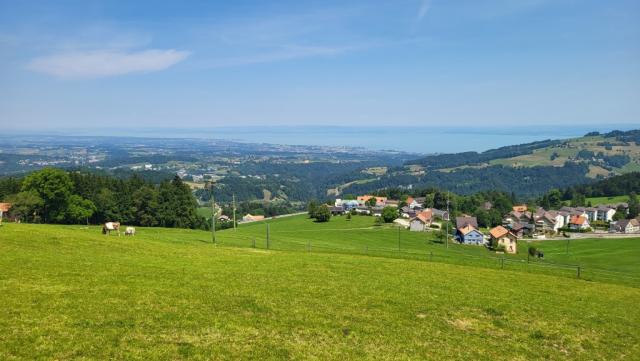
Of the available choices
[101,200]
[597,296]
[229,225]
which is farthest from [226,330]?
[229,225]

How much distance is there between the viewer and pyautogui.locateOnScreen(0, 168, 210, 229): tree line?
230ft

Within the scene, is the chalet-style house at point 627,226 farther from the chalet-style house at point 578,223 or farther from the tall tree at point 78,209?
the tall tree at point 78,209

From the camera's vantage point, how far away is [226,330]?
15.4m

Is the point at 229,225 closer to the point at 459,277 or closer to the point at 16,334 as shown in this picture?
the point at 459,277

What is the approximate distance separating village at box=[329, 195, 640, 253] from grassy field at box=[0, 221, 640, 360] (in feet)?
244

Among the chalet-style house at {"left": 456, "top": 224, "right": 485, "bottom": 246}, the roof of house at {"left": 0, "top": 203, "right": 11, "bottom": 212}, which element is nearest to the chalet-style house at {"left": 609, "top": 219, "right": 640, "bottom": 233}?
the chalet-style house at {"left": 456, "top": 224, "right": 485, "bottom": 246}

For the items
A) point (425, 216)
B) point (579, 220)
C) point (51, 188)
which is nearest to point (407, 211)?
point (425, 216)

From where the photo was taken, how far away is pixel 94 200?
276 ft

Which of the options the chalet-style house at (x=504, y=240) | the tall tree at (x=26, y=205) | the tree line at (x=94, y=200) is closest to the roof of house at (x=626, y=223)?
the chalet-style house at (x=504, y=240)

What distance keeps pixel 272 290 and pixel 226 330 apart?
19.2ft

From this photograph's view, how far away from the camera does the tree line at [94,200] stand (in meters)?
70.0

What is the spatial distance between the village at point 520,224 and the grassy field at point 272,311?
2926 inches

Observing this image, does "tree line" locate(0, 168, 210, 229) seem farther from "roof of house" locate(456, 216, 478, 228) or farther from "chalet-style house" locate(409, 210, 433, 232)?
"roof of house" locate(456, 216, 478, 228)

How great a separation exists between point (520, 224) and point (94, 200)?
109 m
